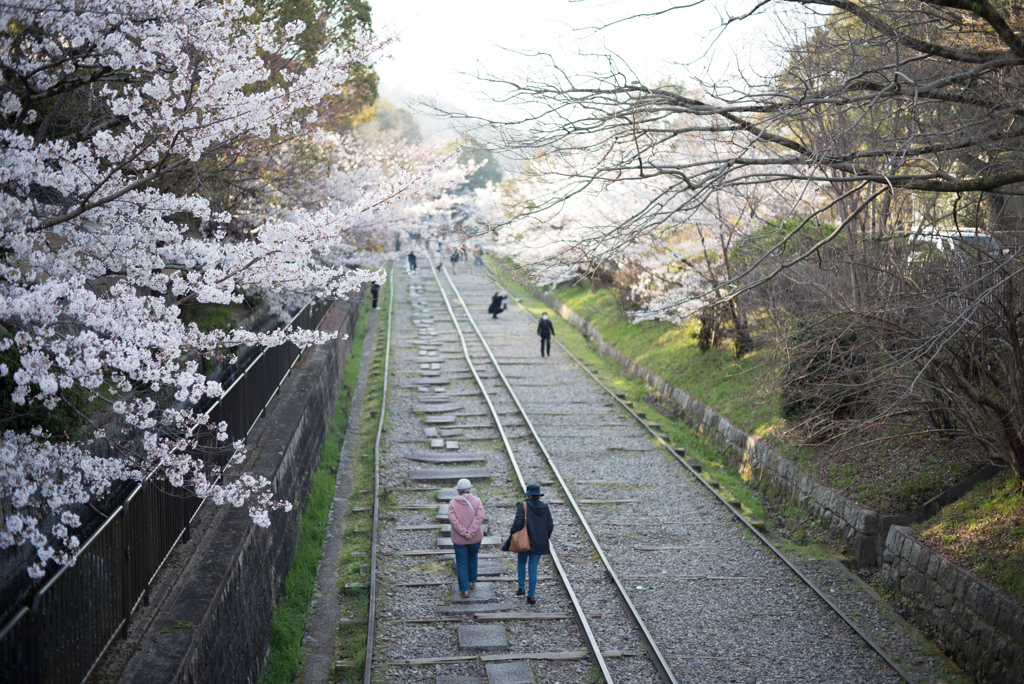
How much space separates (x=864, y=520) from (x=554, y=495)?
4.62 meters

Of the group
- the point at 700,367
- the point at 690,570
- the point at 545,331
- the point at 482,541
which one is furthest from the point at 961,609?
the point at 545,331

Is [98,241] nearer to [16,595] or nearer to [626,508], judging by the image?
[16,595]

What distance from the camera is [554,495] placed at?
43.2ft

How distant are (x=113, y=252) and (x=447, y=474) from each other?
7.39 meters

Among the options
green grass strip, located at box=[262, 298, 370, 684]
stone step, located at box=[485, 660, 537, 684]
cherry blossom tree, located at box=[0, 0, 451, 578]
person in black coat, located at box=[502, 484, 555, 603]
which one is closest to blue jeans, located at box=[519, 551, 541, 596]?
person in black coat, located at box=[502, 484, 555, 603]

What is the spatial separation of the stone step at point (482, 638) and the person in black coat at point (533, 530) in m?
0.73

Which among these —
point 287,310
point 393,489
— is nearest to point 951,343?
point 393,489

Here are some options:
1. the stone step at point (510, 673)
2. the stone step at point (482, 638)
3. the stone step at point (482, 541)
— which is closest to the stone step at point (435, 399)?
the stone step at point (482, 541)

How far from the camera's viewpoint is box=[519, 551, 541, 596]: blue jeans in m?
9.30

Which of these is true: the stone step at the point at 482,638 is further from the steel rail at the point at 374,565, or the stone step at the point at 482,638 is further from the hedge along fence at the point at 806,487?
the hedge along fence at the point at 806,487

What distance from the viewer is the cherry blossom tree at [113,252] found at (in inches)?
223

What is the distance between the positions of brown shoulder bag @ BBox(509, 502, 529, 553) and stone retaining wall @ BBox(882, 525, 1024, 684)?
4.78 meters

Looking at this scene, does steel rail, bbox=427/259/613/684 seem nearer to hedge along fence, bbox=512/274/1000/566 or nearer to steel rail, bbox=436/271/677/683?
steel rail, bbox=436/271/677/683

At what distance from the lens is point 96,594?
5.79 meters
